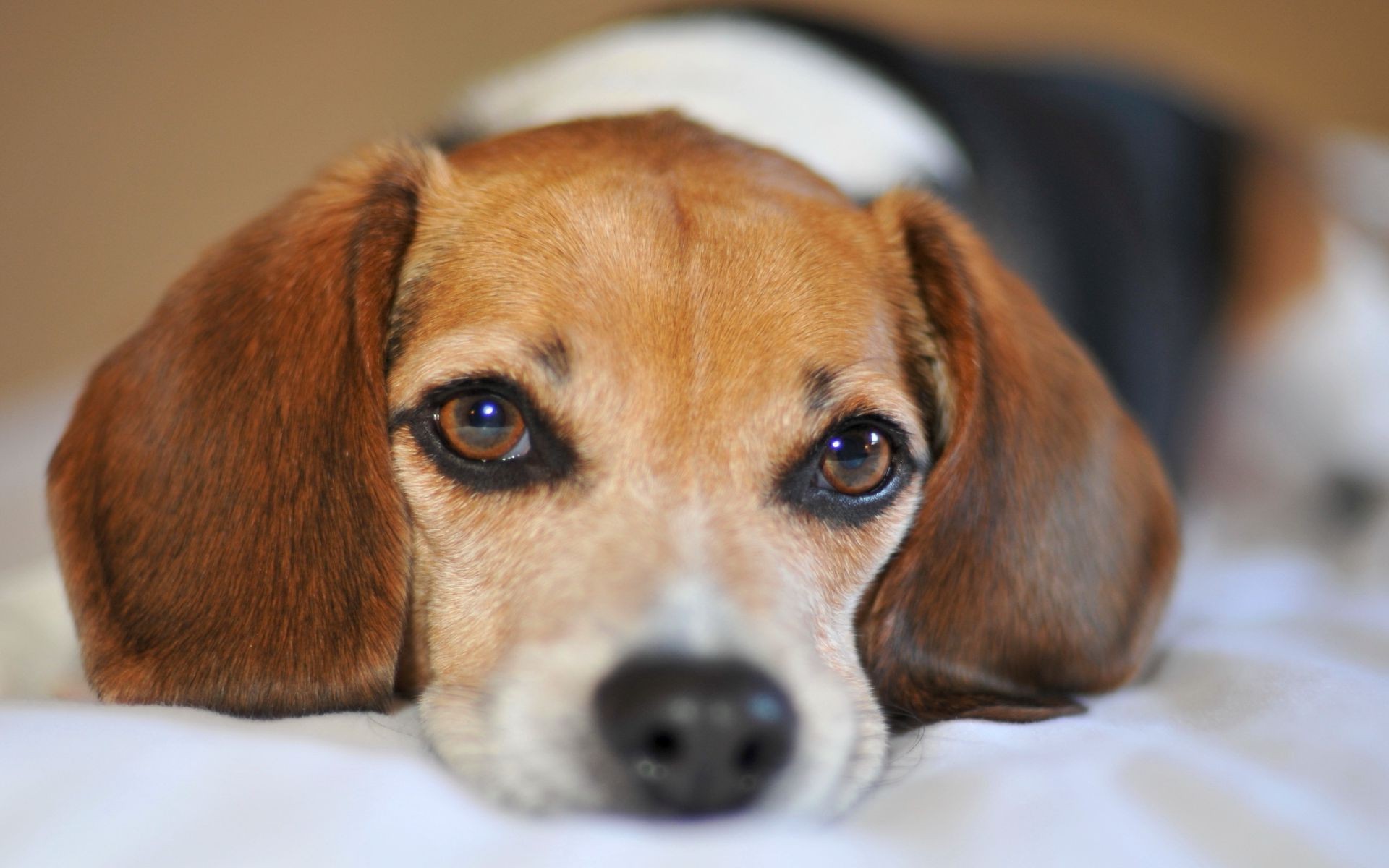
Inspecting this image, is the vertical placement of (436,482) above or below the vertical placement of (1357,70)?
below

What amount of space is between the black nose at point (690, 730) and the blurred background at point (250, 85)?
3.74 m

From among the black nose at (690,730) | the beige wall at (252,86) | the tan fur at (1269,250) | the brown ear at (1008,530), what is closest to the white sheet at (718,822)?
the black nose at (690,730)

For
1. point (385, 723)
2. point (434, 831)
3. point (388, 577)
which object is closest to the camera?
point (434, 831)

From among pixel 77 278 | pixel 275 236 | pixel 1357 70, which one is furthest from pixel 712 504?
pixel 1357 70

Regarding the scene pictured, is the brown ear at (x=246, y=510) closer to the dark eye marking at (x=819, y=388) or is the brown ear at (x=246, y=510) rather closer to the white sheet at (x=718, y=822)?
the white sheet at (x=718, y=822)

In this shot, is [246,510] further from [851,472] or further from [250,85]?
[250,85]

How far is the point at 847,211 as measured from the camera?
1.90 m

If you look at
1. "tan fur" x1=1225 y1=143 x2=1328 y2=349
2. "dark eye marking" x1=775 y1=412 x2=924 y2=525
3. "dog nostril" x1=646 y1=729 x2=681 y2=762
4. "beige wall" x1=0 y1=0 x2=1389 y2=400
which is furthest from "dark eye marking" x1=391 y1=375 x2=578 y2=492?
"beige wall" x1=0 y1=0 x2=1389 y2=400

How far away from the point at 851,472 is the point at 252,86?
3864 mm

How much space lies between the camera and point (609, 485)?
4.87ft

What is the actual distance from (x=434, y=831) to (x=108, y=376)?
99 cm

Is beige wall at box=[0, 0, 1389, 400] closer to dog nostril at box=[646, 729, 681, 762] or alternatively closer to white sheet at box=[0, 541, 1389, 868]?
white sheet at box=[0, 541, 1389, 868]

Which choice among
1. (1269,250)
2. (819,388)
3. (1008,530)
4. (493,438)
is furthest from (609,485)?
(1269,250)

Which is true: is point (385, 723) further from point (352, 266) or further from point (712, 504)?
point (352, 266)
